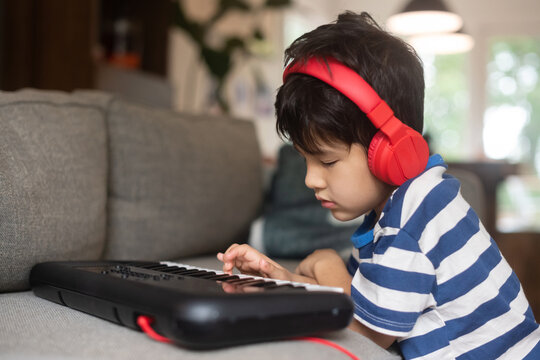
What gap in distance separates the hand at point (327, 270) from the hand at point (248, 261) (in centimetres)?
11

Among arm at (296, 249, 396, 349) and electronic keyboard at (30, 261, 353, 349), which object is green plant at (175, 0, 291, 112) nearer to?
arm at (296, 249, 396, 349)

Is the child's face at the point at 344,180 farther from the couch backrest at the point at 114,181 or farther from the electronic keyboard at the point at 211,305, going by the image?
the couch backrest at the point at 114,181

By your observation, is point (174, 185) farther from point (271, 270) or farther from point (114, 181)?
point (271, 270)

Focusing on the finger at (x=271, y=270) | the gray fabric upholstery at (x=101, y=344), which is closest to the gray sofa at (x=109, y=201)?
the gray fabric upholstery at (x=101, y=344)

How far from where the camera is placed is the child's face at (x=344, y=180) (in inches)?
34.1

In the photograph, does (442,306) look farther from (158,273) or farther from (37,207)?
(37,207)

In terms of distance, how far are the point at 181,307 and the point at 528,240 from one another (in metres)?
1.64

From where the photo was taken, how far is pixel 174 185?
1.38m

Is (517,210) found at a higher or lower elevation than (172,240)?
lower

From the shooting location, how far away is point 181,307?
573mm

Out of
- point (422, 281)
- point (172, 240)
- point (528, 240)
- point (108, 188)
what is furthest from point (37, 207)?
point (528, 240)

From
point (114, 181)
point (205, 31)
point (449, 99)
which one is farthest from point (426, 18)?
point (449, 99)

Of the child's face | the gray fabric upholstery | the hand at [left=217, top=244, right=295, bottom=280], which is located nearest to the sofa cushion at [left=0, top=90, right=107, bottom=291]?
the gray fabric upholstery

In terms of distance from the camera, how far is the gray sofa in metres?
0.66
